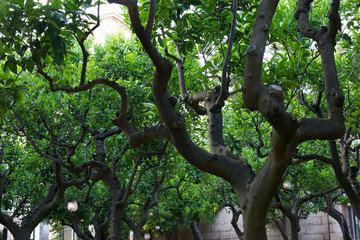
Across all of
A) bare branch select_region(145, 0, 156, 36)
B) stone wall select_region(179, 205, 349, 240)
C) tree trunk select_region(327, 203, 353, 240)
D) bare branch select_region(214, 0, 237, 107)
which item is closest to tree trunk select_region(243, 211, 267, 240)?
bare branch select_region(214, 0, 237, 107)

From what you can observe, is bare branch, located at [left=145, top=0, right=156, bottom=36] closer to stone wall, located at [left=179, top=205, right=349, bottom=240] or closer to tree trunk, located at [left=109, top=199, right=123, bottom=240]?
tree trunk, located at [left=109, top=199, right=123, bottom=240]

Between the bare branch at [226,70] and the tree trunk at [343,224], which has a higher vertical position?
the bare branch at [226,70]

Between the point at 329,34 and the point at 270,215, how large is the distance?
49.1 feet

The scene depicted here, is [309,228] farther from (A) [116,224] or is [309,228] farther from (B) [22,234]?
(A) [116,224]

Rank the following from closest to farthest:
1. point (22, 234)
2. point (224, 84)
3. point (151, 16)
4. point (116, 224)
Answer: point (151, 16) → point (224, 84) → point (116, 224) → point (22, 234)

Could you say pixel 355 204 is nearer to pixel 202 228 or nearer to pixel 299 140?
pixel 299 140

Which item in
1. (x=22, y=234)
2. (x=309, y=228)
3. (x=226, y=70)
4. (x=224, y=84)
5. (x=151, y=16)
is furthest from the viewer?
(x=309, y=228)

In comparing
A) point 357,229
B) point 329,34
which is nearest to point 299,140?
point 329,34

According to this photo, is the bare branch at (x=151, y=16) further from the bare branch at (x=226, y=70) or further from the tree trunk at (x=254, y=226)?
the tree trunk at (x=254, y=226)

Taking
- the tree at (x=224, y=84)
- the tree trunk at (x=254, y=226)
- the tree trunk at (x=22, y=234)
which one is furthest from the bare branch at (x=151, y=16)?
the tree trunk at (x=22, y=234)

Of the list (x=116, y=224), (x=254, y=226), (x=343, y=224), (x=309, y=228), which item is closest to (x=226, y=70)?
(x=254, y=226)

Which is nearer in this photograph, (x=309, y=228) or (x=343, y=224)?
(x=343, y=224)

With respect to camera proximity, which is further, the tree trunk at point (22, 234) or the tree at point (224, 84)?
the tree trunk at point (22, 234)

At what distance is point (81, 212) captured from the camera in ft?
65.7
